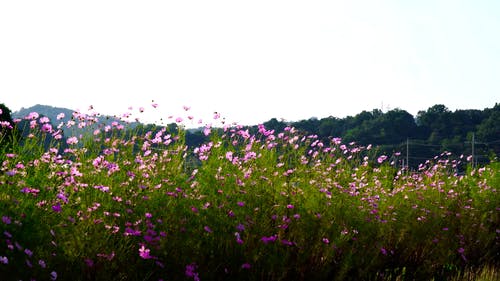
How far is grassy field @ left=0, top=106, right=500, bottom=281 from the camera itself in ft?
14.3

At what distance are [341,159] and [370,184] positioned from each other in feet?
2.16

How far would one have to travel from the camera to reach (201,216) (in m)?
5.28

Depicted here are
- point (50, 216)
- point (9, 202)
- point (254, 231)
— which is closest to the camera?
point (9, 202)

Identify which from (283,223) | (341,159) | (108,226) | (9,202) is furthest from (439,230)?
(9,202)

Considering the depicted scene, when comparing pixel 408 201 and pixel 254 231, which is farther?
pixel 408 201

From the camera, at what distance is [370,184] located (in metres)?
8.37

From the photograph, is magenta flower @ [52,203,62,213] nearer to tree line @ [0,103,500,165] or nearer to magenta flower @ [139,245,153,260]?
magenta flower @ [139,245,153,260]

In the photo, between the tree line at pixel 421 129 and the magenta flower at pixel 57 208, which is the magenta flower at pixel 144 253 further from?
the tree line at pixel 421 129

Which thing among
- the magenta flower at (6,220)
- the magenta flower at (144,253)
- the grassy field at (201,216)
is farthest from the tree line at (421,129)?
the magenta flower at (6,220)

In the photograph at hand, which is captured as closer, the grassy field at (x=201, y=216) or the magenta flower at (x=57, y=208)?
the magenta flower at (x=57, y=208)

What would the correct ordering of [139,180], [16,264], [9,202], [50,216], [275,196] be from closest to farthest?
[16,264] < [9,202] < [50,216] < [139,180] < [275,196]

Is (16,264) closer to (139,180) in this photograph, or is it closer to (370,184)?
(139,180)

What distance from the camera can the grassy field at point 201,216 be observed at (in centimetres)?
435

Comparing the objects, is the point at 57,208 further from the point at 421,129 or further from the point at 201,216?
the point at 421,129
